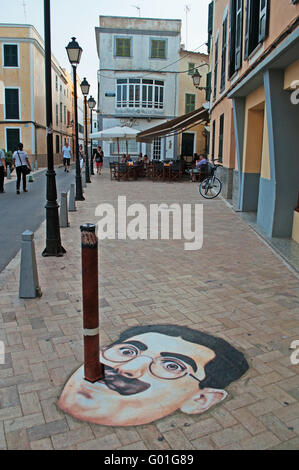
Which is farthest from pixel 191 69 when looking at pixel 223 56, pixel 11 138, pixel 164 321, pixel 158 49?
pixel 164 321

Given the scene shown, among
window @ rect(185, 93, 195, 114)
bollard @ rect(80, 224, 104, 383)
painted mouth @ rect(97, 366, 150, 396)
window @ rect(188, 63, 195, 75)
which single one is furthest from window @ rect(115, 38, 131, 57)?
painted mouth @ rect(97, 366, 150, 396)

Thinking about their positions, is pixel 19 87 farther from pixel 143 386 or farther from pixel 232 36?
pixel 143 386

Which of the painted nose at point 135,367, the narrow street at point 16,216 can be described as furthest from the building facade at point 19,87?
the painted nose at point 135,367

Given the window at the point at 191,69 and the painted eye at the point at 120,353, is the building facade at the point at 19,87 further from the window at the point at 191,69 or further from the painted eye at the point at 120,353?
the painted eye at the point at 120,353

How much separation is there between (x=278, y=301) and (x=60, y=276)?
2953 millimetres

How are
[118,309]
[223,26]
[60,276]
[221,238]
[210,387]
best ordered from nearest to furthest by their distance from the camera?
[210,387], [118,309], [60,276], [221,238], [223,26]

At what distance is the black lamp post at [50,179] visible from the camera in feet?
21.0

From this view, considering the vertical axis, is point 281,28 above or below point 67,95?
below

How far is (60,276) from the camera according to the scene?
5902mm

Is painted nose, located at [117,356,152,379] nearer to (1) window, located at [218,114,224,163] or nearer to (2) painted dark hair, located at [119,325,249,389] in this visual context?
(2) painted dark hair, located at [119,325,249,389]

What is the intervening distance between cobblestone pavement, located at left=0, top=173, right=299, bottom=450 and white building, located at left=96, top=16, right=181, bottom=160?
2789cm

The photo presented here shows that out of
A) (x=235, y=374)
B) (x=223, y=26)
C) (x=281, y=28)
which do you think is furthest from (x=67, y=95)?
(x=235, y=374)
